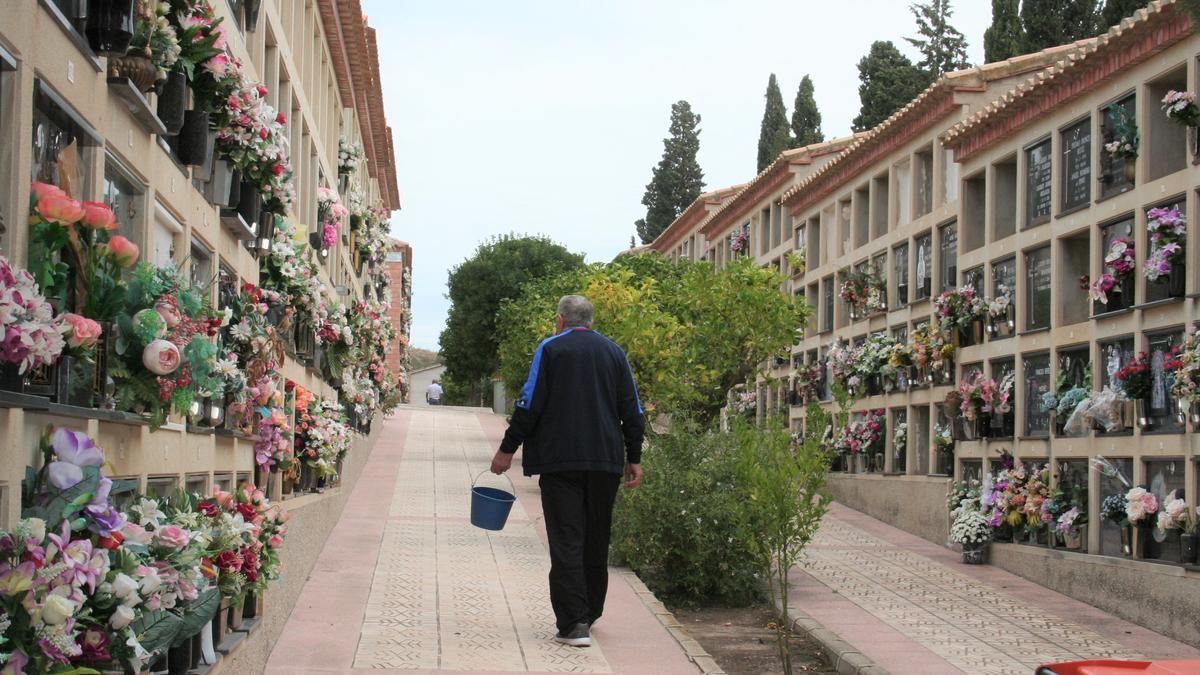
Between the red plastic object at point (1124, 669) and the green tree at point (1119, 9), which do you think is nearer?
the red plastic object at point (1124, 669)

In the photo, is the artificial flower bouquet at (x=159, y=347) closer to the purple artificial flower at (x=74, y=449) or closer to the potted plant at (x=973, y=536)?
the purple artificial flower at (x=74, y=449)

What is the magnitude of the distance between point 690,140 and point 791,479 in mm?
49588

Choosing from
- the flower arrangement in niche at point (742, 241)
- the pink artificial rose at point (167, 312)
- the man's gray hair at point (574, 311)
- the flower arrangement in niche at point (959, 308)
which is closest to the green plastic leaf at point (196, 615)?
the pink artificial rose at point (167, 312)

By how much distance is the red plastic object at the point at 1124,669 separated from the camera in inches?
154

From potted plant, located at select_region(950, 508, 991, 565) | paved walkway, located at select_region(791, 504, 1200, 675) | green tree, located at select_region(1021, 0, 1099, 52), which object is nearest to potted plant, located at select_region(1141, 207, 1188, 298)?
paved walkway, located at select_region(791, 504, 1200, 675)

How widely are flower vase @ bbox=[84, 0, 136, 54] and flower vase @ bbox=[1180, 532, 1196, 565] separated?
9.91 m

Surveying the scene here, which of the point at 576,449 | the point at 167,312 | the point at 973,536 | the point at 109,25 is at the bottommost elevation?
the point at 973,536

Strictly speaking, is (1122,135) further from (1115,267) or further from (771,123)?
(771,123)

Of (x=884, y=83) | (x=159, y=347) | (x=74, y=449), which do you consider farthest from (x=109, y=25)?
(x=884, y=83)

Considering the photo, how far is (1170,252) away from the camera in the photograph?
12680 mm

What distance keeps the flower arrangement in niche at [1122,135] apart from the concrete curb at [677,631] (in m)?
6.26

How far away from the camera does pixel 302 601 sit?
9.55 metres

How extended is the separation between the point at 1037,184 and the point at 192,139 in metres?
11.5

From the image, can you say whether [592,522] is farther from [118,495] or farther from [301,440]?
[301,440]
